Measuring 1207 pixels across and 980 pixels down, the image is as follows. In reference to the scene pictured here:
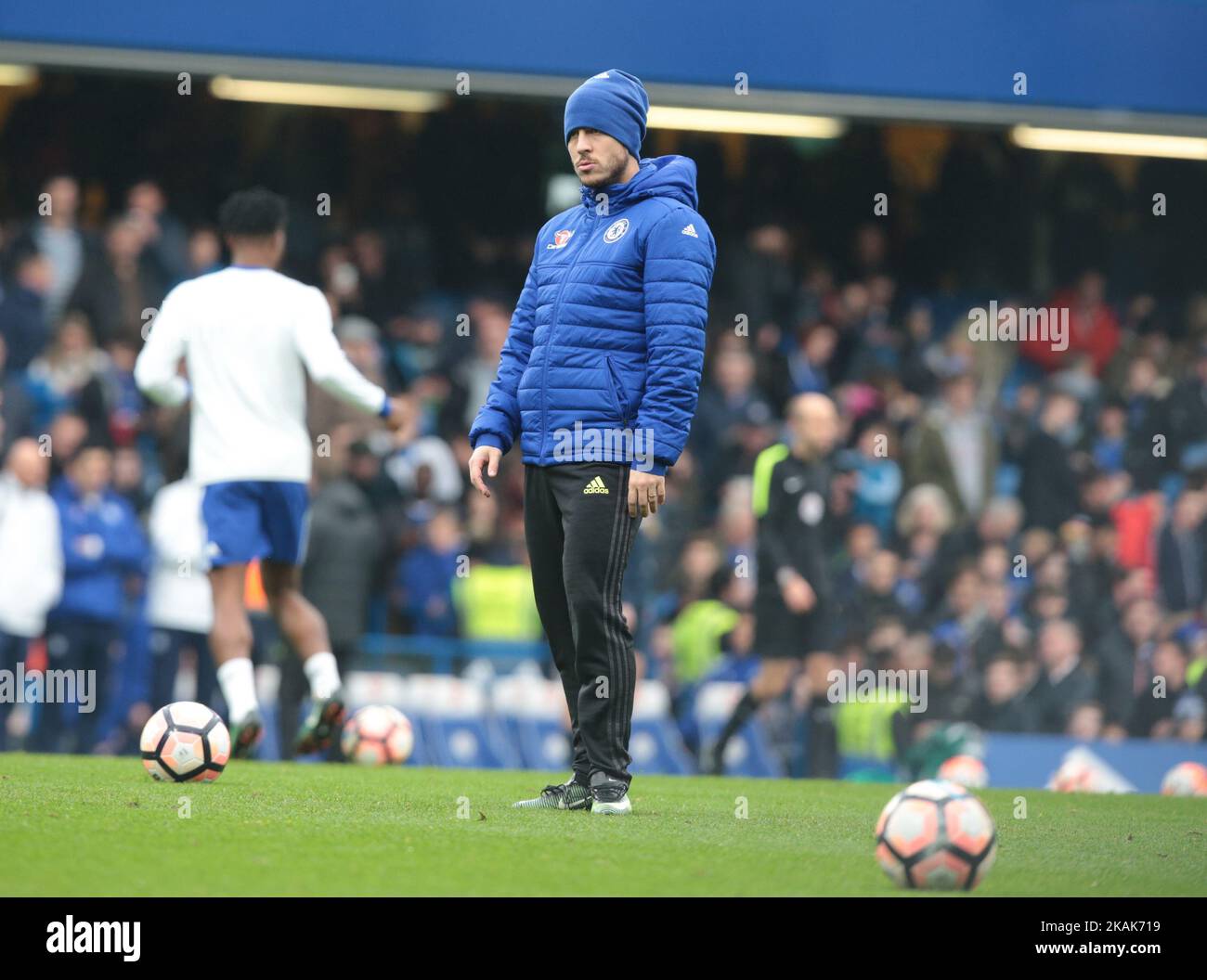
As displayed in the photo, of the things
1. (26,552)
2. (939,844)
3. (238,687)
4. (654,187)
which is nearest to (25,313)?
(26,552)

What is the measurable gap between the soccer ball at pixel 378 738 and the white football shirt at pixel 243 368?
4.75ft

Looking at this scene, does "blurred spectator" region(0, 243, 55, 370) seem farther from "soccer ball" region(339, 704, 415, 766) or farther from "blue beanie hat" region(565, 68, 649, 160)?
"blue beanie hat" region(565, 68, 649, 160)

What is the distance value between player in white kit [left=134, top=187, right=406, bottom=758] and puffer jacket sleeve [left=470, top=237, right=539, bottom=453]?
170cm

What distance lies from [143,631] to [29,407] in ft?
6.62

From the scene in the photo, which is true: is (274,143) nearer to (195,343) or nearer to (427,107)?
(427,107)

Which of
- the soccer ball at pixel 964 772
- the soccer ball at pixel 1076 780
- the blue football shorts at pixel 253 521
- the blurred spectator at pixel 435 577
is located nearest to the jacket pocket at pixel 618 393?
the blue football shorts at pixel 253 521

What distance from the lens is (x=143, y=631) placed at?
1231 centimetres

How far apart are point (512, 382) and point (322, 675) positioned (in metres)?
2.31

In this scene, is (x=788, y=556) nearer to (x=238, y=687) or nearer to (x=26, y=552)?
(x=238, y=687)

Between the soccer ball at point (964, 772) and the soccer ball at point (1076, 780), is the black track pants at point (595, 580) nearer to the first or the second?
the soccer ball at point (1076, 780)

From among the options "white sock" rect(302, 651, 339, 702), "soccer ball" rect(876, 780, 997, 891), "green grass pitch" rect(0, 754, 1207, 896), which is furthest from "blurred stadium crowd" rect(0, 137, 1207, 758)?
"soccer ball" rect(876, 780, 997, 891)

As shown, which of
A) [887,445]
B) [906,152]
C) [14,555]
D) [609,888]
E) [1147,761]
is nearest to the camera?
[609,888]

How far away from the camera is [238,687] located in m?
8.09
